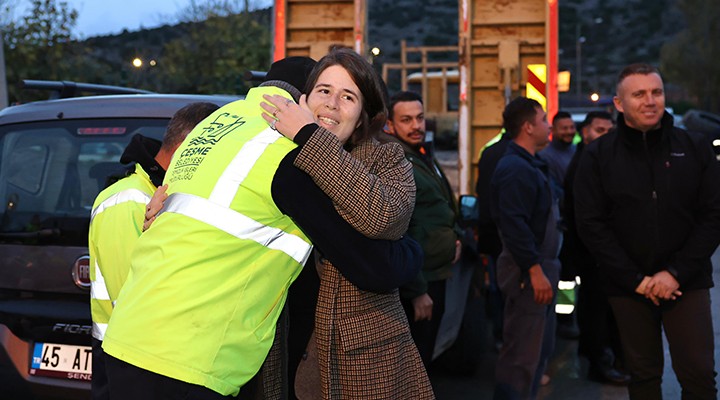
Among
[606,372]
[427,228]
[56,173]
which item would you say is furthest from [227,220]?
[606,372]

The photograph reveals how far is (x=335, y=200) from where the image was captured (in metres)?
2.50

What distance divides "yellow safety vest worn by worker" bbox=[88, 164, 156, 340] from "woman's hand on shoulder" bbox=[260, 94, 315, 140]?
831 millimetres

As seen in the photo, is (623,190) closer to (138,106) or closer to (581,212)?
(581,212)

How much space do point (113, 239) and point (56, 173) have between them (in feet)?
4.95

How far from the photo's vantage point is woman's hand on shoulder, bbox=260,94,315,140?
8.29 ft

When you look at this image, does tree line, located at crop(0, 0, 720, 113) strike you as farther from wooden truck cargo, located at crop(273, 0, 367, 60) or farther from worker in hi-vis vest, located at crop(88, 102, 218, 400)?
worker in hi-vis vest, located at crop(88, 102, 218, 400)

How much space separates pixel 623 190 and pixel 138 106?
2314 mm

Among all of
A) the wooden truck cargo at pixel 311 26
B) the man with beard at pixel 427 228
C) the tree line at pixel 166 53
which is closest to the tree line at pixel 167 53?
the tree line at pixel 166 53

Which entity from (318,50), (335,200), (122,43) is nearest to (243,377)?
(335,200)

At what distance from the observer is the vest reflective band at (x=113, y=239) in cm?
321

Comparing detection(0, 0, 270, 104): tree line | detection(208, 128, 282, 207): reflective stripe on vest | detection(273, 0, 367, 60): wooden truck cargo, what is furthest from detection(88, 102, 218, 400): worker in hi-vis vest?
detection(0, 0, 270, 104): tree line

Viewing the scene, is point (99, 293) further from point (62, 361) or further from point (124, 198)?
point (62, 361)

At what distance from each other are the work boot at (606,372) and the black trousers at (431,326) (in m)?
1.95

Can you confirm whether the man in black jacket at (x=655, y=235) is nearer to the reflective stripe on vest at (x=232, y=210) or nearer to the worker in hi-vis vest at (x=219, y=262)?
the worker in hi-vis vest at (x=219, y=262)
